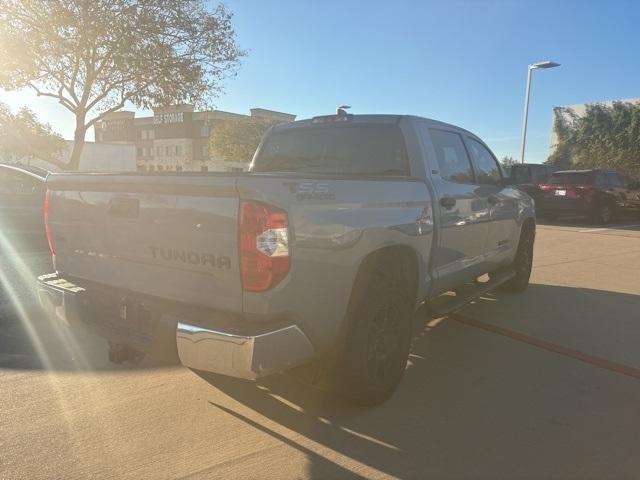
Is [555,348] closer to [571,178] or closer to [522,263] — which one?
[522,263]

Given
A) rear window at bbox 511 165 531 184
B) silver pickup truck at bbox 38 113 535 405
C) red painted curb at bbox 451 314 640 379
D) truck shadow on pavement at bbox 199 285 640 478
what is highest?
rear window at bbox 511 165 531 184

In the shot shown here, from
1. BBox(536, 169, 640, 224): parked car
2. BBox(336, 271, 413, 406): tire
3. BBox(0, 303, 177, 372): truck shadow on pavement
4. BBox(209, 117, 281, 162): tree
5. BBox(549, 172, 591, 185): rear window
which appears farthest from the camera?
BBox(209, 117, 281, 162): tree

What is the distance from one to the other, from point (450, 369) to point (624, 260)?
659 centimetres

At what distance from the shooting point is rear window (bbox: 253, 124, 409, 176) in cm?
396

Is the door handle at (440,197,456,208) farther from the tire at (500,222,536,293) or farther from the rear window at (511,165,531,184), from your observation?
the tire at (500,222,536,293)

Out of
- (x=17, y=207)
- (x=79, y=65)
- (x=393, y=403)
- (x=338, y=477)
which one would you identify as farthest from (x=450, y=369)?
(x=79, y=65)

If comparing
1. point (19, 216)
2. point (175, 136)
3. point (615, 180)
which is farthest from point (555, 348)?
point (175, 136)

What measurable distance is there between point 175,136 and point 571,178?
235 feet

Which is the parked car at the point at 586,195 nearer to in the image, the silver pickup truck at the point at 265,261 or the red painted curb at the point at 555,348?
the red painted curb at the point at 555,348

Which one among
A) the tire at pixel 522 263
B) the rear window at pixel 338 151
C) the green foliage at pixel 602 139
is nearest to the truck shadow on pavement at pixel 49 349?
the rear window at pixel 338 151

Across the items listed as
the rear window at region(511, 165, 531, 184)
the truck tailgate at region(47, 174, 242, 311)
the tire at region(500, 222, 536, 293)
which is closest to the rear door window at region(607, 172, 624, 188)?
the tire at region(500, 222, 536, 293)

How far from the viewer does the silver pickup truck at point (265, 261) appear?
2.39 meters

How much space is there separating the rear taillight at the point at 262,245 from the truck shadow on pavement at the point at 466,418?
0.87 meters

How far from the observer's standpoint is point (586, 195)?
46.4 ft
